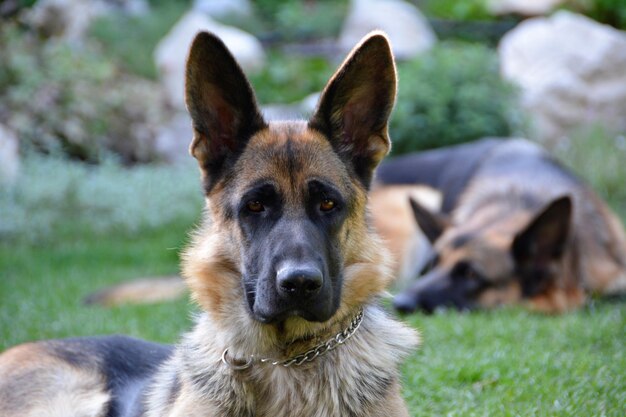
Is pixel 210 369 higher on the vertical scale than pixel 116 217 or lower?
higher

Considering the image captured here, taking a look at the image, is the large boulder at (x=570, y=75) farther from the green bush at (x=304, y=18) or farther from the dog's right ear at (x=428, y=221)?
the dog's right ear at (x=428, y=221)

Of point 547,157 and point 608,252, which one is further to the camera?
point 547,157

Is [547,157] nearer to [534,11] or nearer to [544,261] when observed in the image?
[544,261]

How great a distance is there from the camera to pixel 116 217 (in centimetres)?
1141

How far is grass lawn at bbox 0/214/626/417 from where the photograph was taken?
5031 mm

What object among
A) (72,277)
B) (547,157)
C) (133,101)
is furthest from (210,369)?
(133,101)

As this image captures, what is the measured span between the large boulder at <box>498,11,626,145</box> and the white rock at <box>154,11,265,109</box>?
470 centimetres

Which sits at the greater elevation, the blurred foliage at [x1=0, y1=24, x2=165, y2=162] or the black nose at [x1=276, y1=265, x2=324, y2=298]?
the black nose at [x1=276, y1=265, x2=324, y2=298]

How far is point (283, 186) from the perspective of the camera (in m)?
3.85

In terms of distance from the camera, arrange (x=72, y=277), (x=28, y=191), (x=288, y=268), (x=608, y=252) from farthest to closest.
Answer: (x=28, y=191) → (x=72, y=277) → (x=608, y=252) → (x=288, y=268)

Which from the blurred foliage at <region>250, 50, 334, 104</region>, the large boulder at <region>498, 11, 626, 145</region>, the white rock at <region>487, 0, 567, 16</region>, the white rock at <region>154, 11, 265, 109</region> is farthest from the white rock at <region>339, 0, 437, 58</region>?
the large boulder at <region>498, 11, 626, 145</region>

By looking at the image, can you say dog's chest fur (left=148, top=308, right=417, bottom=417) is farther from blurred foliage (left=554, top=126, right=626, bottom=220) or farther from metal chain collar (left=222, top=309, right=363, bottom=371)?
blurred foliage (left=554, top=126, right=626, bottom=220)

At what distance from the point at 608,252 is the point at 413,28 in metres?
9.92

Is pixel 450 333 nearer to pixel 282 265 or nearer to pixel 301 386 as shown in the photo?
pixel 301 386
